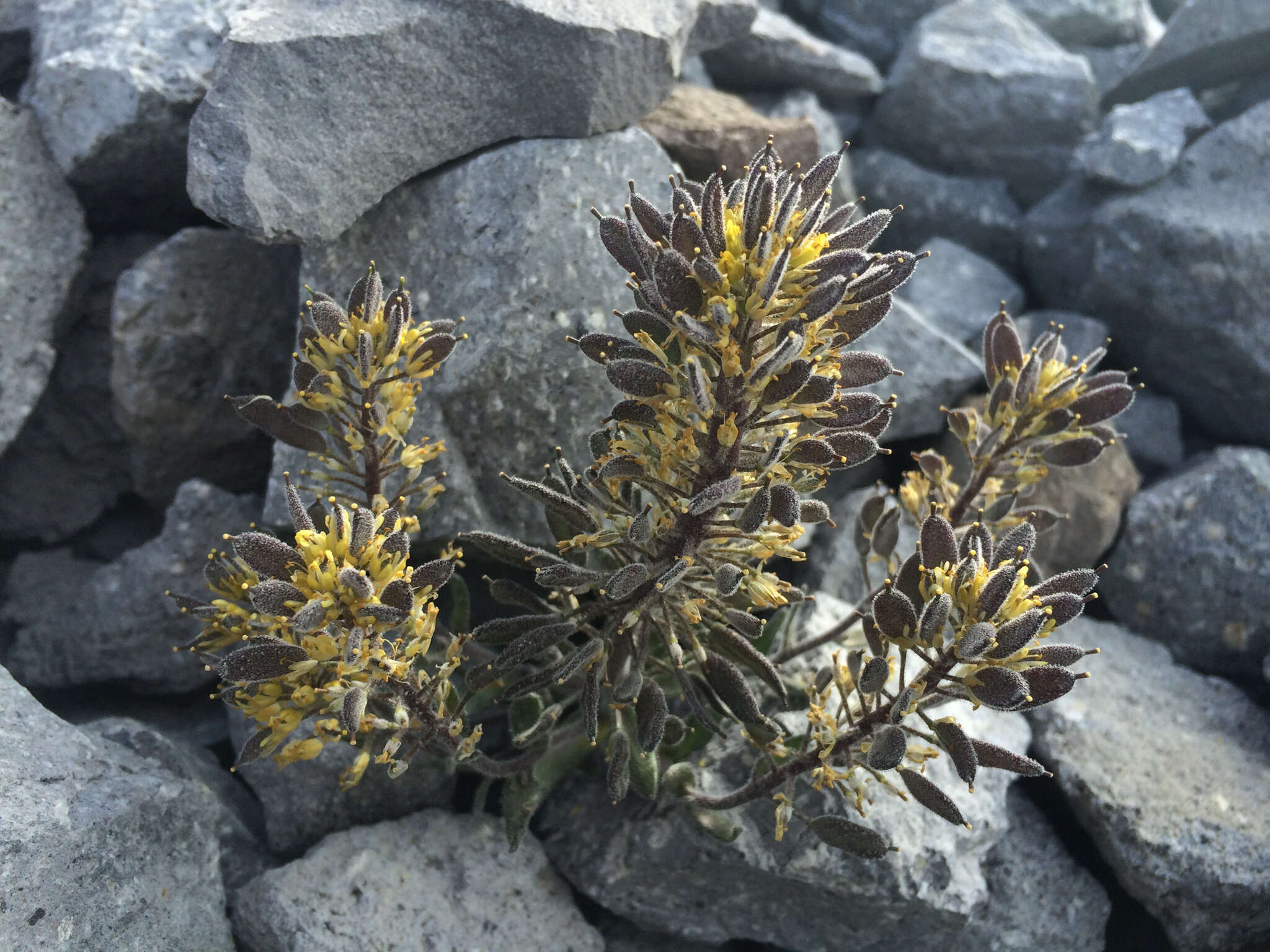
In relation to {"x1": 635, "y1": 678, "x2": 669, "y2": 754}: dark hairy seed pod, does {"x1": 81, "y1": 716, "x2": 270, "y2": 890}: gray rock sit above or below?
below

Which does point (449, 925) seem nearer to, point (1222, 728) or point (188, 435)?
point (188, 435)

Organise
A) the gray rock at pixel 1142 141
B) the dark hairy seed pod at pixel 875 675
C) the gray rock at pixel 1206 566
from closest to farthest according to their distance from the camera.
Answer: the dark hairy seed pod at pixel 875 675 < the gray rock at pixel 1206 566 < the gray rock at pixel 1142 141

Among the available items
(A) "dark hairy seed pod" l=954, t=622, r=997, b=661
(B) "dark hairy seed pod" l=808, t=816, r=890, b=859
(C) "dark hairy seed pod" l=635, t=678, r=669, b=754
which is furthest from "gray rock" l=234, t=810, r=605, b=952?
(A) "dark hairy seed pod" l=954, t=622, r=997, b=661

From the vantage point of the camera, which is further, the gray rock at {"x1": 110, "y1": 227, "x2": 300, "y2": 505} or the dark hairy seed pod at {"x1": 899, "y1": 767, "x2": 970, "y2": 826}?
the gray rock at {"x1": 110, "y1": 227, "x2": 300, "y2": 505}

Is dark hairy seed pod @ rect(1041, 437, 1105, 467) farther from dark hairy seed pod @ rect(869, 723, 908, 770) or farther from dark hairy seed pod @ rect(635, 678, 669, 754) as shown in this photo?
dark hairy seed pod @ rect(635, 678, 669, 754)

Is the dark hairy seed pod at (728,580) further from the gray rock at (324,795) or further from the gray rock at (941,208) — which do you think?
the gray rock at (941,208)

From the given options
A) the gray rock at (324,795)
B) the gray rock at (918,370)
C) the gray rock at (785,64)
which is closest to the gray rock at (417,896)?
the gray rock at (324,795)

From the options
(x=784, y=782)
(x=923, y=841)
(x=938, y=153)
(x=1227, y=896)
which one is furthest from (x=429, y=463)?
(x=938, y=153)
